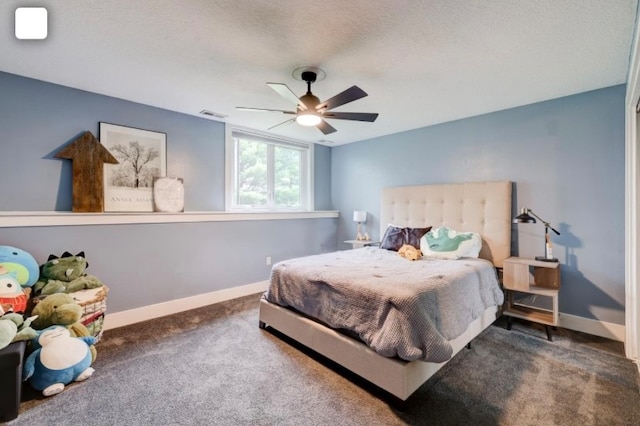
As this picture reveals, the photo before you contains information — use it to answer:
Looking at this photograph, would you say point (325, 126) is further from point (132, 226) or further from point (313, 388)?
point (132, 226)

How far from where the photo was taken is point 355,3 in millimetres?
1642

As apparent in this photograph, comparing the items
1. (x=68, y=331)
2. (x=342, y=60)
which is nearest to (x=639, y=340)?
(x=342, y=60)

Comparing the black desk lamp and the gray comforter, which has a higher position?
the black desk lamp

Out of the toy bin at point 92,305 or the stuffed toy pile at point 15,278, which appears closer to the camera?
the stuffed toy pile at point 15,278

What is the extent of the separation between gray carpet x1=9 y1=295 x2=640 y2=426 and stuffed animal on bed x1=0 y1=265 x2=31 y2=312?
58 centimetres

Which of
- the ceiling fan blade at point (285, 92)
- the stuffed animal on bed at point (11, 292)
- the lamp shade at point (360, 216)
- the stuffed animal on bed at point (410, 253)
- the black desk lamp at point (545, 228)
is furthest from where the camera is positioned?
the lamp shade at point (360, 216)

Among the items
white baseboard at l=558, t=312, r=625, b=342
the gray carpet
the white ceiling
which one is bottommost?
the gray carpet

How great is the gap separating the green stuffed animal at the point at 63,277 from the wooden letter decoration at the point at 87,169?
54cm

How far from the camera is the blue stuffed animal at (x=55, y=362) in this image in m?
1.89

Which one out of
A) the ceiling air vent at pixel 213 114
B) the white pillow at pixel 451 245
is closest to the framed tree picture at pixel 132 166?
the ceiling air vent at pixel 213 114

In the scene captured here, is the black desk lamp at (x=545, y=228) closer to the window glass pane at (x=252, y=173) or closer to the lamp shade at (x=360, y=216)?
the lamp shade at (x=360, y=216)

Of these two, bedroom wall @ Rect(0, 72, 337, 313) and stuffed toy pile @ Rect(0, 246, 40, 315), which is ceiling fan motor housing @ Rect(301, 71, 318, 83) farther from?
stuffed toy pile @ Rect(0, 246, 40, 315)

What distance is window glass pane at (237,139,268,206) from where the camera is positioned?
14.1 feet

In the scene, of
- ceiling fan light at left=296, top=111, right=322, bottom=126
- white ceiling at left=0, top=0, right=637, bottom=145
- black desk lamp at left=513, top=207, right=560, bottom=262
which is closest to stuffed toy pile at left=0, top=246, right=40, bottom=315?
white ceiling at left=0, top=0, right=637, bottom=145
